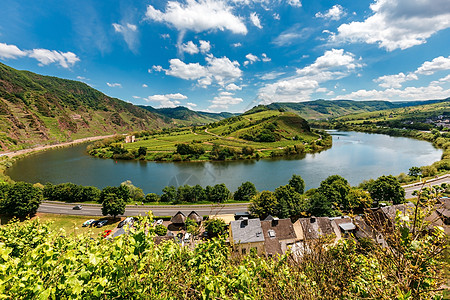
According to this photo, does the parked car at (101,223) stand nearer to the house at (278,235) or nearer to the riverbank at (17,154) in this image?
the house at (278,235)

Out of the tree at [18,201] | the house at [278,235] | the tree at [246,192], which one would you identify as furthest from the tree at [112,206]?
the house at [278,235]

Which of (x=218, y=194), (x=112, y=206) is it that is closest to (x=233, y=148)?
Result: (x=218, y=194)

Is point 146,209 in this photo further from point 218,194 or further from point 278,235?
point 278,235

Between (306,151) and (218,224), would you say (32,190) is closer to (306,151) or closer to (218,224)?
(218,224)

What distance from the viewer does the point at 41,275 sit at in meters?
3.48

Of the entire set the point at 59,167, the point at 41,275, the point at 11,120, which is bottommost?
the point at 59,167

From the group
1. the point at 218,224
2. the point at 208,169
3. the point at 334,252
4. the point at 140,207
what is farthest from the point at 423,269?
the point at 208,169

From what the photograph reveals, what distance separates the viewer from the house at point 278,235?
70.1 ft

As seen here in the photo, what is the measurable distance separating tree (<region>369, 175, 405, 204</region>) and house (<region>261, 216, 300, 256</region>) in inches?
845

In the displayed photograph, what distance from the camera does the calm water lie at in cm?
5288

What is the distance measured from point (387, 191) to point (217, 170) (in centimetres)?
4295

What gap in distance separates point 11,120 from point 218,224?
15006cm

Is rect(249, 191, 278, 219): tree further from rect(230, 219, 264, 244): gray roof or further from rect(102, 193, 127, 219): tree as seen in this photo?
rect(102, 193, 127, 219): tree

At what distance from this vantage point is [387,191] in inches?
1308
